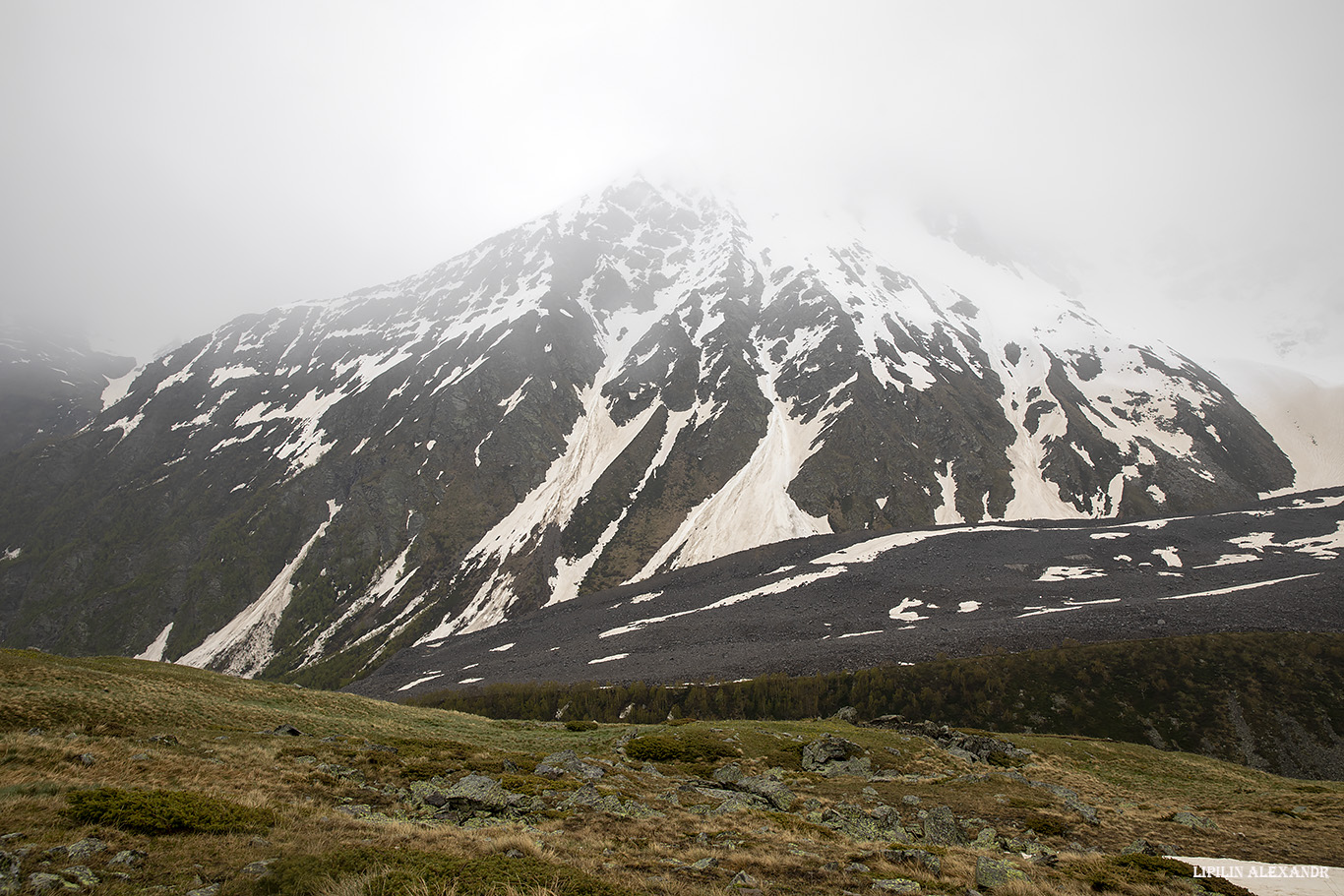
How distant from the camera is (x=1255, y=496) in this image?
450 ft

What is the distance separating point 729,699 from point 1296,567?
8027cm

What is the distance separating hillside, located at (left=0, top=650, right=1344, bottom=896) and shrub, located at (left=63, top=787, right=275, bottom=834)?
2.2 inches

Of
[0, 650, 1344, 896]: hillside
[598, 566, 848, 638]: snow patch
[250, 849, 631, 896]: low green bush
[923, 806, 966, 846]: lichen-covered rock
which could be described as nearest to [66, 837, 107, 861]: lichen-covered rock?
[0, 650, 1344, 896]: hillside

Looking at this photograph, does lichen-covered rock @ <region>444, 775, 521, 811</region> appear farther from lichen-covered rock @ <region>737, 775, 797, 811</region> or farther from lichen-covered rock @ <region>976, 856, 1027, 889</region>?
lichen-covered rock @ <region>976, 856, 1027, 889</region>

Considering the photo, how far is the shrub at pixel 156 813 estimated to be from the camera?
10266mm

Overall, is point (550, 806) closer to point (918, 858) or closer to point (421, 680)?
point (918, 858)

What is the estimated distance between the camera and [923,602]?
7588 centimetres

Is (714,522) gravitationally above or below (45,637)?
above

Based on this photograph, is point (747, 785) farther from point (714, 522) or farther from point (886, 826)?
point (714, 522)

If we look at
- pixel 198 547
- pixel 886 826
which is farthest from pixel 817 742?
pixel 198 547

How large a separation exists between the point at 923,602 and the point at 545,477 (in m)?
104

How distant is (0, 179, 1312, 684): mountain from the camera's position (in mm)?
125375

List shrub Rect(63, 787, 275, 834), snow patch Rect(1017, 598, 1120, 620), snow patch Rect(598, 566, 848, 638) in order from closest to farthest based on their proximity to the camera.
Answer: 1. shrub Rect(63, 787, 275, 834)
2. snow patch Rect(1017, 598, 1120, 620)
3. snow patch Rect(598, 566, 848, 638)

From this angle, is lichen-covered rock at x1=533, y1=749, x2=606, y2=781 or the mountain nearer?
lichen-covered rock at x1=533, y1=749, x2=606, y2=781
